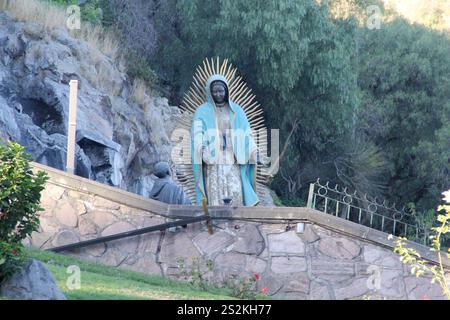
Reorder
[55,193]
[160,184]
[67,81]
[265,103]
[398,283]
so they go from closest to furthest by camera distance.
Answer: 1. [398,283]
2. [55,193]
3. [160,184]
4. [67,81]
5. [265,103]

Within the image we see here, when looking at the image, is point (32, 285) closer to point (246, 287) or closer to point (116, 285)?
point (116, 285)

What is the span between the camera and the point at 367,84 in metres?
33.4

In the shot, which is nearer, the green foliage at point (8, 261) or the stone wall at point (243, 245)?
the green foliage at point (8, 261)

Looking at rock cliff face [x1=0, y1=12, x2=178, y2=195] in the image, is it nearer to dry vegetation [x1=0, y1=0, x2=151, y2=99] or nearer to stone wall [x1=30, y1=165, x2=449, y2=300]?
dry vegetation [x1=0, y1=0, x2=151, y2=99]

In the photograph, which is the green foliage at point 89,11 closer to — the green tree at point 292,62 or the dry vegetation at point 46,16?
the dry vegetation at point 46,16

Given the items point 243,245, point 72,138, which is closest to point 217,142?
point 72,138

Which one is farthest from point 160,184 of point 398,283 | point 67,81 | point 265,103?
point 265,103

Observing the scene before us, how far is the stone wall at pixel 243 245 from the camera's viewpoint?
43.4ft

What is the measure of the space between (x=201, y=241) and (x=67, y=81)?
29.5ft

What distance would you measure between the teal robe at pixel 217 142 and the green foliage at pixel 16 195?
18.5ft

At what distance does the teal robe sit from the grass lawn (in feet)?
9.40

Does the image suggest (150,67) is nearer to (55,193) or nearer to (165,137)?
(165,137)

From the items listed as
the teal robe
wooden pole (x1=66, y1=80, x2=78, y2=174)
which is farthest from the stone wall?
the teal robe

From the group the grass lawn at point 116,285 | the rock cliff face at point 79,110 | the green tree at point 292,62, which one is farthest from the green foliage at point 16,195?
the green tree at point 292,62
